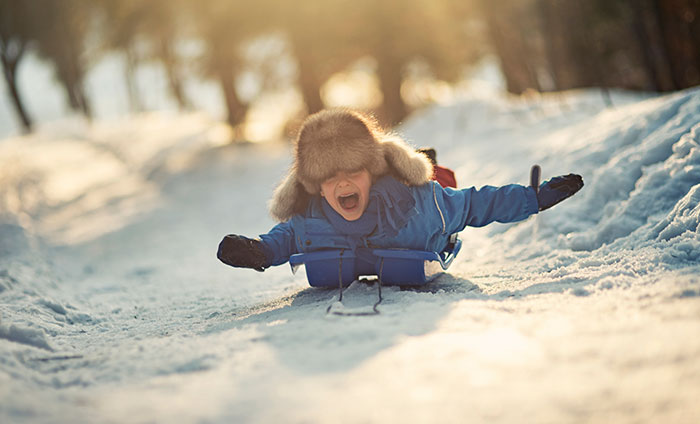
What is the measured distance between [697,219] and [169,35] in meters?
23.5

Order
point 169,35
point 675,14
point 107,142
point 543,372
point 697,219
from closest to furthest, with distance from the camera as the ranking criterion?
point 543,372, point 697,219, point 675,14, point 107,142, point 169,35

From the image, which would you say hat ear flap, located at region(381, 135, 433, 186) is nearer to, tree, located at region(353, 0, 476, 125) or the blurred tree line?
the blurred tree line

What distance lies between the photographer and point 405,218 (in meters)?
3.43

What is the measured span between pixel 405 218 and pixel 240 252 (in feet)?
3.15

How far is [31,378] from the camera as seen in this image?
2.29 m

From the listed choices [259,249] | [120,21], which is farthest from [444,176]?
[120,21]

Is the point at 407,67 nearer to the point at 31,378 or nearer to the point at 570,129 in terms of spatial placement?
the point at 570,129

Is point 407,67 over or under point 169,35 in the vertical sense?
under

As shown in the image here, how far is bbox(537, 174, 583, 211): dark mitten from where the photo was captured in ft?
11.3

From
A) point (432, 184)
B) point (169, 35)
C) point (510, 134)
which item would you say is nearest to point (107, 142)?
point (169, 35)

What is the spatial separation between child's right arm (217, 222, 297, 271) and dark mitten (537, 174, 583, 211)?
153 centimetres

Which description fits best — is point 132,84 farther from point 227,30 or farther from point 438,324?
point 438,324

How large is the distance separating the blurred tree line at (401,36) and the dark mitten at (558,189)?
7.40 meters

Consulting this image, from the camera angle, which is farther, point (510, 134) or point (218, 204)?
point (218, 204)
